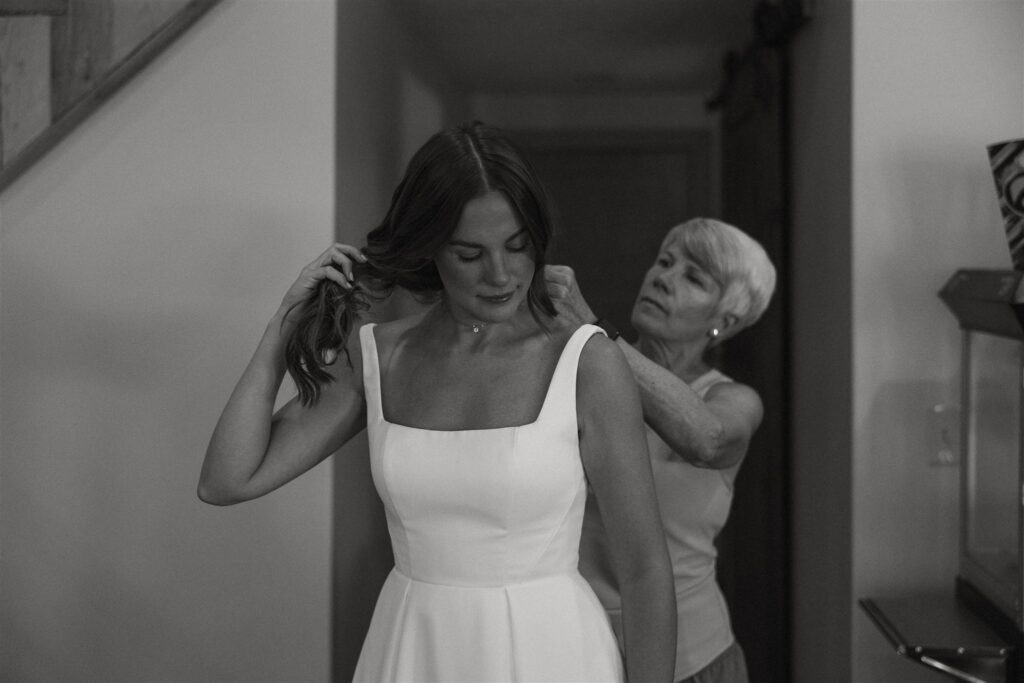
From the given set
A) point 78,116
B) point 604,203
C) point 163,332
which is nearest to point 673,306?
point 163,332

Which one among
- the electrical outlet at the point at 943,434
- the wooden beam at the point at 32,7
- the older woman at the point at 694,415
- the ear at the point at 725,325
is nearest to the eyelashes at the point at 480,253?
the older woman at the point at 694,415

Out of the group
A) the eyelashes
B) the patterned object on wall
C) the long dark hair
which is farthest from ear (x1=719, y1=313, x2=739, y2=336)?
the eyelashes

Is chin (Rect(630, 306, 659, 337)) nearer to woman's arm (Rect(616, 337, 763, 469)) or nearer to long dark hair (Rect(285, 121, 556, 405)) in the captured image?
woman's arm (Rect(616, 337, 763, 469))

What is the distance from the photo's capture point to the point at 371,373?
1420mm

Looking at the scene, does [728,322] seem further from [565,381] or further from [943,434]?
[565,381]

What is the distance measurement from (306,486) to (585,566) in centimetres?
75

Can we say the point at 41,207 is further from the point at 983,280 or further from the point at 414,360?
the point at 983,280

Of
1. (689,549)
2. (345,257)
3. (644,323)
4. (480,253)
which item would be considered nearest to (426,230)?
(480,253)

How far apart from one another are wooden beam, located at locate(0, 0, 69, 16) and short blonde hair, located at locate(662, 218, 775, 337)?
135cm

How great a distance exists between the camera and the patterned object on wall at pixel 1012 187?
1.74 metres

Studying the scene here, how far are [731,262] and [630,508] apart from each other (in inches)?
27.6

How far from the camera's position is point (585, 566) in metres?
1.72

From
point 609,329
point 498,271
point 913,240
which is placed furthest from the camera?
point 913,240

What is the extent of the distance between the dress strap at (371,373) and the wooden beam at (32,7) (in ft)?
3.88
